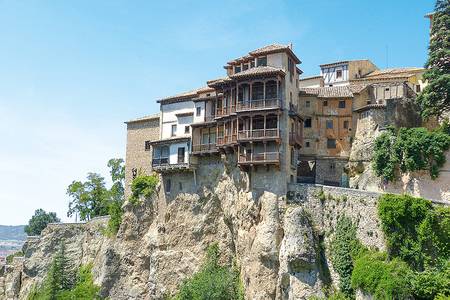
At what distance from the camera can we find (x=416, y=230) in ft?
125

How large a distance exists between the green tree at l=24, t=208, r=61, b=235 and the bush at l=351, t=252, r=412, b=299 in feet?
284

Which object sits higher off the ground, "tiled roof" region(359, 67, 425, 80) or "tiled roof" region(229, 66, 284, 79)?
"tiled roof" region(359, 67, 425, 80)

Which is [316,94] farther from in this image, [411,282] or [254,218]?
[411,282]

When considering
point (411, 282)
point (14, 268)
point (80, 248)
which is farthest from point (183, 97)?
point (14, 268)

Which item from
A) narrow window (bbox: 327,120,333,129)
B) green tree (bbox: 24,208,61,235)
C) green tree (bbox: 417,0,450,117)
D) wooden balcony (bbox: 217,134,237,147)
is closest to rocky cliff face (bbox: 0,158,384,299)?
wooden balcony (bbox: 217,134,237,147)

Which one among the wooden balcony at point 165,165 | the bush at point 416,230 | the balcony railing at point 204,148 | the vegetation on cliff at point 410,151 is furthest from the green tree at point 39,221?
the bush at point 416,230

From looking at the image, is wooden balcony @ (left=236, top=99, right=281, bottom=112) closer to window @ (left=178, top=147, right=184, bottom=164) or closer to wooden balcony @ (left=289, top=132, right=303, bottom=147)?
wooden balcony @ (left=289, top=132, right=303, bottom=147)

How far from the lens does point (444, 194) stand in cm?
4541

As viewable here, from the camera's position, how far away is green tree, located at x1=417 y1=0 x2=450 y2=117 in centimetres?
4884

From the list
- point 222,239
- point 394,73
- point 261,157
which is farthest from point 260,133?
point 394,73

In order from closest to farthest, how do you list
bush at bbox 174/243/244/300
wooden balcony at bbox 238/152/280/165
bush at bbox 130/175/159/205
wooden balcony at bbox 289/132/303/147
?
wooden balcony at bbox 238/152/280/165 → bush at bbox 174/243/244/300 → wooden balcony at bbox 289/132/303/147 → bush at bbox 130/175/159/205

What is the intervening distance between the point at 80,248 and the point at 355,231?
Result: 39909mm

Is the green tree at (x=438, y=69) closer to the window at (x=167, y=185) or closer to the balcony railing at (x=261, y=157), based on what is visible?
the balcony railing at (x=261, y=157)

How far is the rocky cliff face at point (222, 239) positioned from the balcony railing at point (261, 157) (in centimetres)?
236
